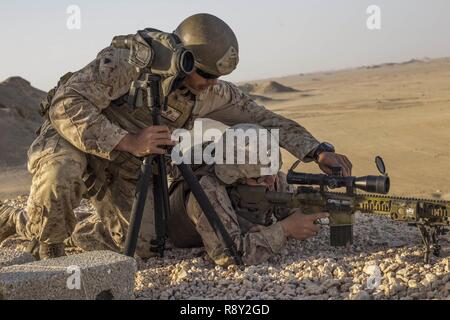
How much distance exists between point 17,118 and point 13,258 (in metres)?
12.9

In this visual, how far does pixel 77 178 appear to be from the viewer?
4.42 metres

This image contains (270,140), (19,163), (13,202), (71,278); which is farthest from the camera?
(19,163)

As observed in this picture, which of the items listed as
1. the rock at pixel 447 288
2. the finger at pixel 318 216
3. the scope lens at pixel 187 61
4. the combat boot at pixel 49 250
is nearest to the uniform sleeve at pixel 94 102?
the scope lens at pixel 187 61

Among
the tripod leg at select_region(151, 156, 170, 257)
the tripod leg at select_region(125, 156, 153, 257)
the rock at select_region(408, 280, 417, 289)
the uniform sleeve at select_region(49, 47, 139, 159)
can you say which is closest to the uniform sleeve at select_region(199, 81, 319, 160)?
the uniform sleeve at select_region(49, 47, 139, 159)

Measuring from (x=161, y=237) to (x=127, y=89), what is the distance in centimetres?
106

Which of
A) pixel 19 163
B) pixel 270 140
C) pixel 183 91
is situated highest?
pixel 183 91

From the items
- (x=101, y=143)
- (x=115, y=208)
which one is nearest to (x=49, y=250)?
(x=115, y=208)

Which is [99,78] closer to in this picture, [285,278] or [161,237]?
[161,237]

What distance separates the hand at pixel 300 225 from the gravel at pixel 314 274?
0.56 ft

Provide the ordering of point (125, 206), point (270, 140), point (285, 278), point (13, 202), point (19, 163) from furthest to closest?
point (19, 163) → point (13, 202) → point (125, 206) → point (270, 140) → point (285, 278)

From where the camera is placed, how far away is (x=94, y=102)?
443cm

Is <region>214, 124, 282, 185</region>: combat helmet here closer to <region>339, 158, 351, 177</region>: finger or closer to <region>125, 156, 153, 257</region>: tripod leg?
<region>339, 158, 351, 177</region>: finger
